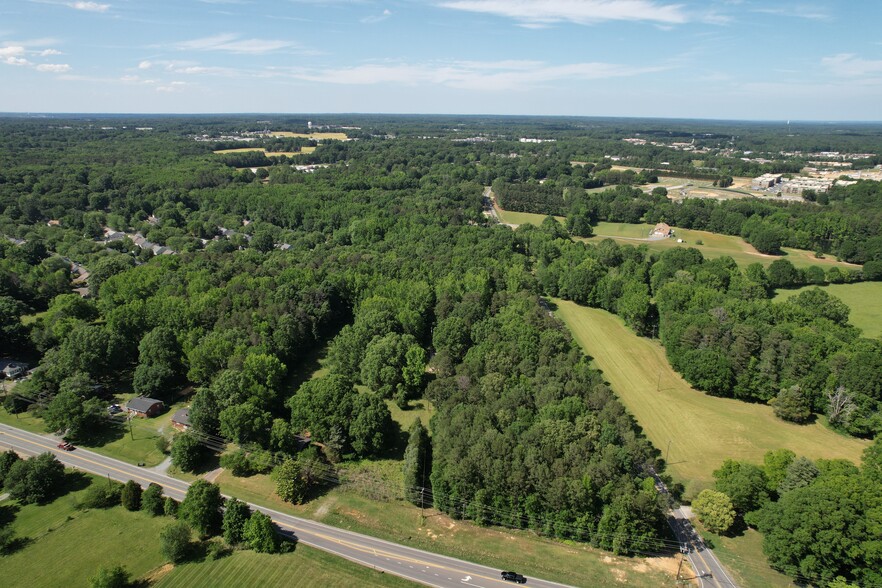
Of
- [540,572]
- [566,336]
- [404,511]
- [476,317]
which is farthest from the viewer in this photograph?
[476,317]

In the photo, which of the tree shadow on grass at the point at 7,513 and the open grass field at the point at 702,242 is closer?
the tree shadow on grass at the point at 7,513

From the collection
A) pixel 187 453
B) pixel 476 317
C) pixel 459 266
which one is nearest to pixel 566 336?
pixel 476 317

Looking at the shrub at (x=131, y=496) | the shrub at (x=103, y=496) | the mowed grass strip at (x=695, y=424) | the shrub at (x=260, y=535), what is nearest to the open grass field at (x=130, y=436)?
the shrub at (x=103, y=496)

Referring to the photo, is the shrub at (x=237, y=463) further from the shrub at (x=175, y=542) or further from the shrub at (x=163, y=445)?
the shrub at (x=175, y=542)

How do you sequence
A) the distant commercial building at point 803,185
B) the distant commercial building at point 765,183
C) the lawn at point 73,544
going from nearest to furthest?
1. the lawn at point 73,544
2. the distant commercial building at point 803,185
3. the distant commercial building at point 765,183

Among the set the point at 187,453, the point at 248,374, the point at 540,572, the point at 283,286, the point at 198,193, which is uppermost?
Result: the point at 198,193

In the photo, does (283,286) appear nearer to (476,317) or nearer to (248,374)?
(248,374)

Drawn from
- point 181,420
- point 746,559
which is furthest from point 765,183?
point 181,420
